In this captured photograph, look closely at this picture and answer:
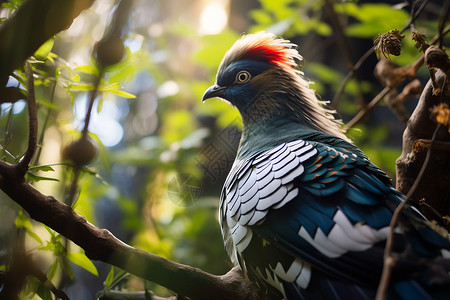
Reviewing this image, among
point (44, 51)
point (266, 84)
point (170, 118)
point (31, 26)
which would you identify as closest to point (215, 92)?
point (266, 84)

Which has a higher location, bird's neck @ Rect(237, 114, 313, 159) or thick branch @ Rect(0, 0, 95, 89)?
thick branch @ Rect(0, 0, 95, 89)

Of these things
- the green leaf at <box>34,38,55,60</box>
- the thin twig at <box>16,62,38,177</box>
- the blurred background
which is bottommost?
the blurred background

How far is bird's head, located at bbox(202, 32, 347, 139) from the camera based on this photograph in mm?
2018

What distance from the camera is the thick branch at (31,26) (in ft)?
3.19

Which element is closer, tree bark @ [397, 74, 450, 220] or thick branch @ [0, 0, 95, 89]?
thick branch @ [0, 0, 95, 89]

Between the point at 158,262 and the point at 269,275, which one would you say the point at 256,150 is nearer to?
the point at 269,275

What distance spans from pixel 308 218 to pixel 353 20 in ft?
12.2

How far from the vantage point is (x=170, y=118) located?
4.00 metres

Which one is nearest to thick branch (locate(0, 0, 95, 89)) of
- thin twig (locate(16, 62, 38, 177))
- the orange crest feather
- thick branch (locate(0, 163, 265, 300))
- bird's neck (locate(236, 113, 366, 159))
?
thin twig (locate(16, 62, 38, 177))

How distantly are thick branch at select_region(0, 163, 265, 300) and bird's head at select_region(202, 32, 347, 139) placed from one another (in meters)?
0.91

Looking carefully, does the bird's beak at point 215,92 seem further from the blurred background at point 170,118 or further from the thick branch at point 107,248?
the thick branch at point 107,248

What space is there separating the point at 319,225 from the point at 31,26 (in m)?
0.99

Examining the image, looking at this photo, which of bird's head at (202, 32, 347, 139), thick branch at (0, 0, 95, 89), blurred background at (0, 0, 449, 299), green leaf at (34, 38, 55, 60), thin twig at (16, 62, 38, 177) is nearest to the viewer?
thick branch at (0, 0, 95, 89)

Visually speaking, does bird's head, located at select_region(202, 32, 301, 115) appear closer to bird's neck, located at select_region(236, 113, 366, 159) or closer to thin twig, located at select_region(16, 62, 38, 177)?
bird's neck, located at select_region(236, 113, 366, 159)
